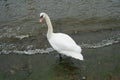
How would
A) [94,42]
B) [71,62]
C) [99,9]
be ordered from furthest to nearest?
[99,9] < [94,42] < [71,62]

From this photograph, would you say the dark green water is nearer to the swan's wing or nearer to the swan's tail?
the swan's tail

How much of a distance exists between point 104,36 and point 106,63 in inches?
102

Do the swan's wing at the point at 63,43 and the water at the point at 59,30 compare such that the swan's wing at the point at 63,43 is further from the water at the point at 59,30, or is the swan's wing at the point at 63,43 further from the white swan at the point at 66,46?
the water at the point at 59,30

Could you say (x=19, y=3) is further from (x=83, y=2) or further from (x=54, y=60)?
(x=54, y=60)

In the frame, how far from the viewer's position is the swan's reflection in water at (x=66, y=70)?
820 cm

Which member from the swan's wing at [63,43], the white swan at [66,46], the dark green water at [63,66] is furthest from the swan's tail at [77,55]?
the dark green water at [63,66]

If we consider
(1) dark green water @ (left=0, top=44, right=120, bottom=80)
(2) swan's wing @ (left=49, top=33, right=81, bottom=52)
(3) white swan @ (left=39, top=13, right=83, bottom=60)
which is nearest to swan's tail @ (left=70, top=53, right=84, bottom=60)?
(3) white swan @ (left=39, top=13, right=83, bottom=60)

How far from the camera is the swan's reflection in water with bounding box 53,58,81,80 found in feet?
26.9

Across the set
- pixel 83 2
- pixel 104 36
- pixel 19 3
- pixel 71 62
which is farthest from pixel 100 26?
pixel 19 3

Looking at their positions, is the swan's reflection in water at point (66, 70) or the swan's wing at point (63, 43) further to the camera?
the swan's wing at point (63, 43)

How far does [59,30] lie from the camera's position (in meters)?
12.3

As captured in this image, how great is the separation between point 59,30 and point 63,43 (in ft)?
10.3

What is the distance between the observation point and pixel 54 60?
9477 millimetres

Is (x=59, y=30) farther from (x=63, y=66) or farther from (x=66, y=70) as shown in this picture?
(x=66, y=70)
